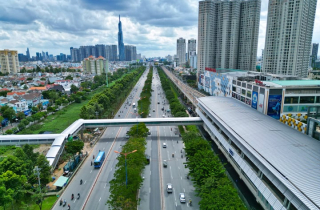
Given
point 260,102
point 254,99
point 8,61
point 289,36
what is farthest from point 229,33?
point 8,61

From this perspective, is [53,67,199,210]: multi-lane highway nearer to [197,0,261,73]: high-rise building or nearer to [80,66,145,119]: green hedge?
[80,66,145,119]: green hedge

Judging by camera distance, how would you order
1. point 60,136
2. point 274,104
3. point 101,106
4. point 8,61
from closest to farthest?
point 274,104 → point 60,136 → point 101,106 → point 8,61

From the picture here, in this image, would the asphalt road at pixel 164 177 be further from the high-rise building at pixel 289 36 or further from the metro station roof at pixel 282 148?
the high-rise building at pixel 289 36

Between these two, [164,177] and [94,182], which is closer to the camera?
[94,182]

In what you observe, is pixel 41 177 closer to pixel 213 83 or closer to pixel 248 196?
pixel 248 196

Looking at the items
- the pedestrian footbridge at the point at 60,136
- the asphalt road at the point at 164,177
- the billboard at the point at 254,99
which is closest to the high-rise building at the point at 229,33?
the billboard at the point at 254,99

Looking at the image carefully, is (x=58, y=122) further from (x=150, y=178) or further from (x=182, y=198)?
(x=182, y=198)

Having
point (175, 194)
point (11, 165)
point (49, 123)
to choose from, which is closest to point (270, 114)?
point (175, 194)
